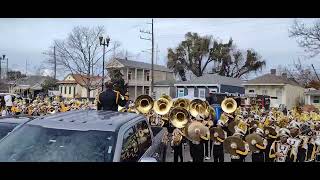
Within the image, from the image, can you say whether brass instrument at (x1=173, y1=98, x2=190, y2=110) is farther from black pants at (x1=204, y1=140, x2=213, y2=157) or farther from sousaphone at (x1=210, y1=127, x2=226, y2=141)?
sousaphone at (x1=210, y1=127, x2=226, y2=141)

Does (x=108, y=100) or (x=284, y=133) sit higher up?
(x=108, y=100)

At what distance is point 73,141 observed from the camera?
11.2 ft

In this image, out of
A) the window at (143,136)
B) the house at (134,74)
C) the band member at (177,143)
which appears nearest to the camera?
the window at (143,136)

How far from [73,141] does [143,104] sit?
18.9ft

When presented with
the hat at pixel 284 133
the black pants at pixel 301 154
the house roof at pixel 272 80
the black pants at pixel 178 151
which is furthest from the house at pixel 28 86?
the house roof at pixel 272 80

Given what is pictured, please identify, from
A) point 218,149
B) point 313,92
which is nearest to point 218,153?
point 218,149

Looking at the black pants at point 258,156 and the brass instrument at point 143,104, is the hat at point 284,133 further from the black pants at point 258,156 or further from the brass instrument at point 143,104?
the brass instrument at point 143,104

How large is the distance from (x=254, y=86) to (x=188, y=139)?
1787 centimetres

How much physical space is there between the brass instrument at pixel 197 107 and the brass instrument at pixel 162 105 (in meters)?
0.57

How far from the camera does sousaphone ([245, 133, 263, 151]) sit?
22.4 ft

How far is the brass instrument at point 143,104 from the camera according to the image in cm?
890

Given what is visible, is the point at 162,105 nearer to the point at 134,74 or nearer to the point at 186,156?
the point at 186,156
